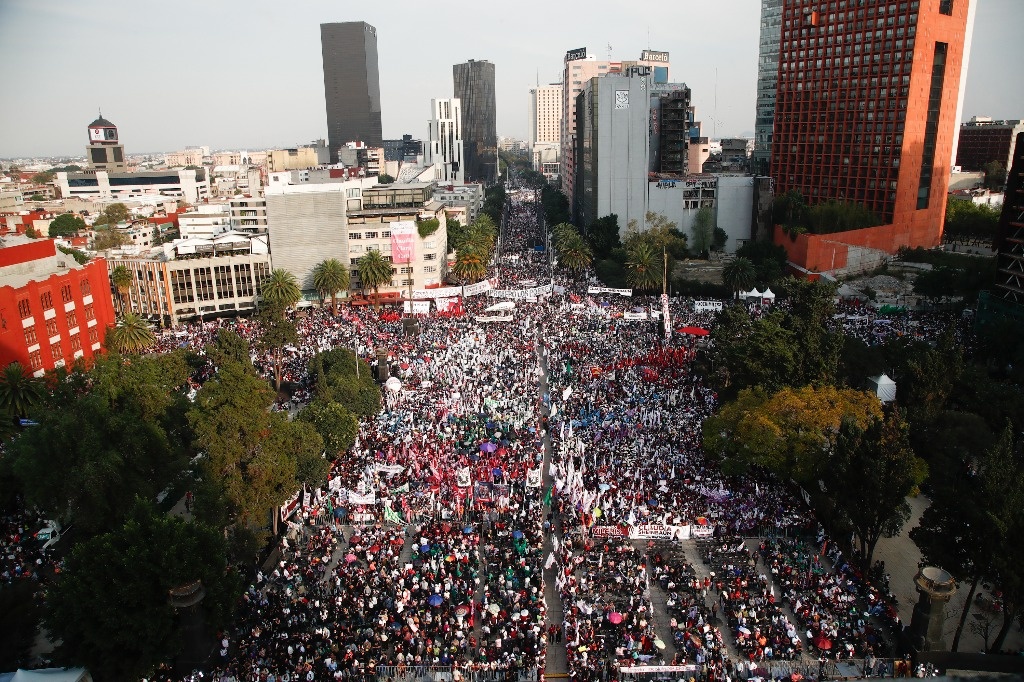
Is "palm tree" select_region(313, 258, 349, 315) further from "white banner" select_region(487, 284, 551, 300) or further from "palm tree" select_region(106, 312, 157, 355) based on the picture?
"palm tree" select_region(106, 312, 157, 355)

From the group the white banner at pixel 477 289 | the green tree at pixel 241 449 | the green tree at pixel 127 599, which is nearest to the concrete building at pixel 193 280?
the white banner at pixel 477 289

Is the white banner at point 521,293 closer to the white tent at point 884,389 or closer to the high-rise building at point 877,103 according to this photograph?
the white tent at point 884,389

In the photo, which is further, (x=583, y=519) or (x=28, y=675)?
(x=583, y=519)

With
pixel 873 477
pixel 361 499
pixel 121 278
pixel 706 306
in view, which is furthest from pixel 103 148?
pixel 873 477

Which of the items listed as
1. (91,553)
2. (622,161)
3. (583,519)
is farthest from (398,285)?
(91,553)

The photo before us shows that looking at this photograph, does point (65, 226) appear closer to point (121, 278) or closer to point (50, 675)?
point (121, 278)

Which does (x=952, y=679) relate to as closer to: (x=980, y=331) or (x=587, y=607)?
(x=587, y=607)

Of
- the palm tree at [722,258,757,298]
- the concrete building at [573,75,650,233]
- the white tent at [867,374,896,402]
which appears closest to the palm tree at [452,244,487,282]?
the concrete building at [573,75,650,233]
